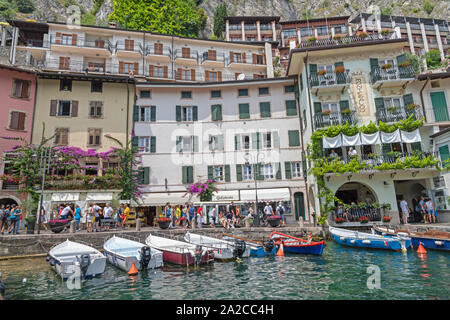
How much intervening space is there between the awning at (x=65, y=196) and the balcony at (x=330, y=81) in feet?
69.0

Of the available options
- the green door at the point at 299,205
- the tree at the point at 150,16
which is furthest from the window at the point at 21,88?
the green door at the point at 299,205

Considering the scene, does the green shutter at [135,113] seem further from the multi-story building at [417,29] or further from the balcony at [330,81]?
the multi-story building at [417,29]

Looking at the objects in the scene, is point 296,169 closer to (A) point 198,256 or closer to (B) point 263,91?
(B) point 263,91

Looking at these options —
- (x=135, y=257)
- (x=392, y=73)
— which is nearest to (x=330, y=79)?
(x=392, y=73)

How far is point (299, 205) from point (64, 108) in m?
22.8

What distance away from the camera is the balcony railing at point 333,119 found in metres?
23.1

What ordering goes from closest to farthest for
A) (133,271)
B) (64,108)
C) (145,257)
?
(133,271) → (145,257) → (64,108)

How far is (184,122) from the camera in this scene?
2802 centimetres

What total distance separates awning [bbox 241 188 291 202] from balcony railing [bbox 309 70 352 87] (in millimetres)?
9175

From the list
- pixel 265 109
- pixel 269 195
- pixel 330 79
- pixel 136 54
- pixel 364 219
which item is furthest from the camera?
pixel 136 54

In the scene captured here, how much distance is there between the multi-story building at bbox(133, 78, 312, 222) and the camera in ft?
85.6

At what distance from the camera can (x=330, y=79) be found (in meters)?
23.7

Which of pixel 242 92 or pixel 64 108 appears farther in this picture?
pixel 242 92

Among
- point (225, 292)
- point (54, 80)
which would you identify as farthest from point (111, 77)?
point (225, 292)
